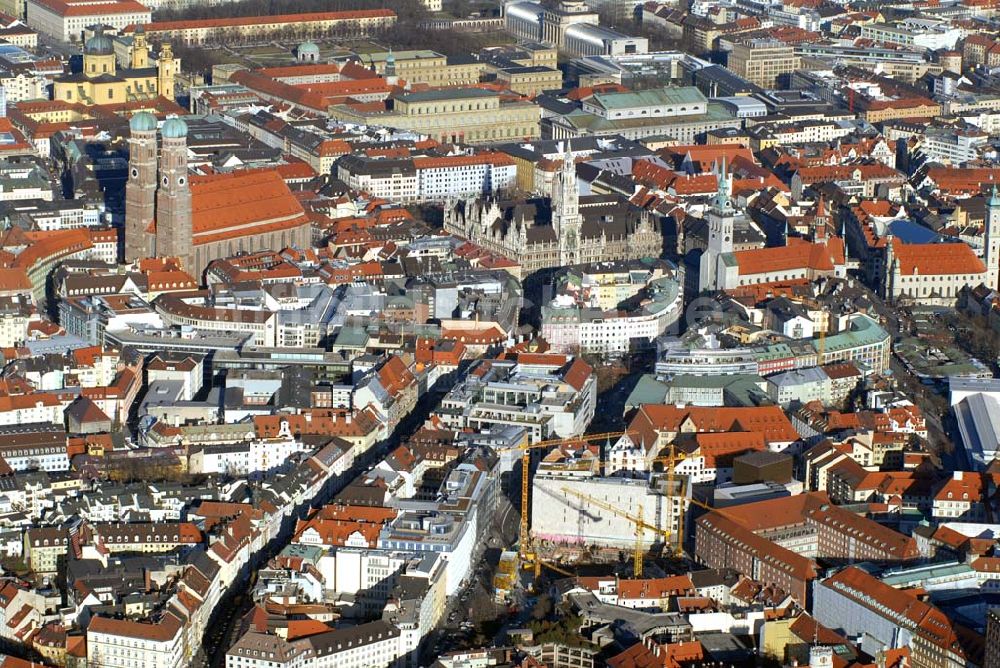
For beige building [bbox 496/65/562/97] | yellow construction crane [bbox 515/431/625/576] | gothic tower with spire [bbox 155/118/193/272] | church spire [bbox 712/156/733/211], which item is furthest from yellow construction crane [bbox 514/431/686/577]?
beige building [bbox 496/65/562/97]

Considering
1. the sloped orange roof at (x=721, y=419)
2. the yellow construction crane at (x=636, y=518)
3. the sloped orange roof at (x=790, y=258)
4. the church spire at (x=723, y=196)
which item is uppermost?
the church spire at (x=723, y=196)

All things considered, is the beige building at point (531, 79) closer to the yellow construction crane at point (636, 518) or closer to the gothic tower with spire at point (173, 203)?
the gothic tower with spire at point (173, 203)

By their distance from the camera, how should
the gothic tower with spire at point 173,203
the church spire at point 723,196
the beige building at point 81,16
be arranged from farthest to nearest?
the beige building at point 81,16
the church spire at point 723,196
the gothic tower with spire at point 173,203

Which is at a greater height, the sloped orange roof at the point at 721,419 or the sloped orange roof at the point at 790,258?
the sloped orange roof at the point at 790,258

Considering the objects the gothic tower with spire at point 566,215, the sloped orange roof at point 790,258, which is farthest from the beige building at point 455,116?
the sloped orange roof at point 790,258

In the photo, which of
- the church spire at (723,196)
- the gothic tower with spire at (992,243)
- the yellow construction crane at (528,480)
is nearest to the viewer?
the yellow construction crane at (528,480)

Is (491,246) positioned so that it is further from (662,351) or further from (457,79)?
(457,79)

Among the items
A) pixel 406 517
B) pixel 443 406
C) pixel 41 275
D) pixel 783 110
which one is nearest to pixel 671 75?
pixel 783 110

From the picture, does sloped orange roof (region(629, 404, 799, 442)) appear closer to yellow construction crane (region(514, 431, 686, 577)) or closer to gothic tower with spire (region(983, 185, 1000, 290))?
yellow construction crane (region(514, 431, 686, 577))
